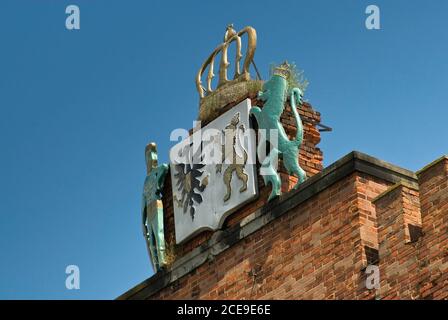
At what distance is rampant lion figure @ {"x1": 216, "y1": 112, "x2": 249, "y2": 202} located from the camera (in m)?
37.0

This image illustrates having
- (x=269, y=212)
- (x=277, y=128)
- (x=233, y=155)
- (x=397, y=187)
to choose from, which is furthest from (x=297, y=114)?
(x=397, y=187)

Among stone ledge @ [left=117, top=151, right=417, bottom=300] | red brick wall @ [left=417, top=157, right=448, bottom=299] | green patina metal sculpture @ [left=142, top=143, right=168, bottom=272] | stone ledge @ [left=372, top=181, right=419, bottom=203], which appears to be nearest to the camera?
red brick wall @ [left=417, top=157, right=448, bottom=299]

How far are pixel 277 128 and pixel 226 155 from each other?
3.54 ft

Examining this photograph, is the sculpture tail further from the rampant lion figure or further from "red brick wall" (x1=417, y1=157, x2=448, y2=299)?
"red brick wall" (x1=417, y1=157, x2=448, y2=299)

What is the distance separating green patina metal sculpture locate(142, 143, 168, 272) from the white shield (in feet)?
1.35

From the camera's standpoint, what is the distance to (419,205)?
33188mm

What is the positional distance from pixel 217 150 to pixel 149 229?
2.25 metres

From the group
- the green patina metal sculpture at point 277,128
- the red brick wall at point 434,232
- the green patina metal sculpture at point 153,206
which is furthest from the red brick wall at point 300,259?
the green patina metal sculpture at point 153,206

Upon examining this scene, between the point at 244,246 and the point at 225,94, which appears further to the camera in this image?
the point at 225,94

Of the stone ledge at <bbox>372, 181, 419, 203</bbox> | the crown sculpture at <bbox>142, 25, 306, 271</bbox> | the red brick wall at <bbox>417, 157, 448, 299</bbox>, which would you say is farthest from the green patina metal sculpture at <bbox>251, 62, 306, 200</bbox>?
the red brick wall at <bbox>417, 157, 448, 299</bbox>
